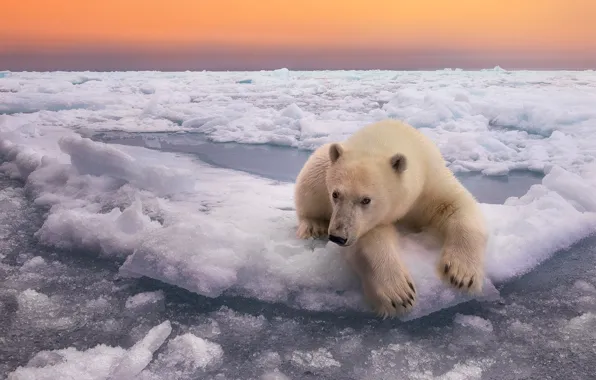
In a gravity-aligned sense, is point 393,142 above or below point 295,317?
above

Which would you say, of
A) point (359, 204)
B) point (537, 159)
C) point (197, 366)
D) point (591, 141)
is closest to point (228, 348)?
point (197, 366)

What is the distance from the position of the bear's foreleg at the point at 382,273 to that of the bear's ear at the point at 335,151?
41 centimetres

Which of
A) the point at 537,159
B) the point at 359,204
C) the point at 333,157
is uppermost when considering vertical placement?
the point at 333,157

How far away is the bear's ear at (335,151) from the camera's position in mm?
2355

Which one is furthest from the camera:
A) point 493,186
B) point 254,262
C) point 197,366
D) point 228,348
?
point 493,186

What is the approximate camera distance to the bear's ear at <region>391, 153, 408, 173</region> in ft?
7.43

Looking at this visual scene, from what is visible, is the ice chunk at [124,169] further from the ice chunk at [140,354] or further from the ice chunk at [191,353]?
the ice chunk at [191,353]

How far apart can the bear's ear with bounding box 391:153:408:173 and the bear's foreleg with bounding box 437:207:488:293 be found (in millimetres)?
417

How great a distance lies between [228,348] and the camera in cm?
181

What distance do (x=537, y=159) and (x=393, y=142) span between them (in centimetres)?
470

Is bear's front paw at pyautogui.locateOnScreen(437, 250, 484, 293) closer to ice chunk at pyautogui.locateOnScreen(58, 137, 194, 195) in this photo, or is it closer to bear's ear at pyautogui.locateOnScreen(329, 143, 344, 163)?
bear's ear at pyautogui.locateOnScreen(329, 143, 344, 163)

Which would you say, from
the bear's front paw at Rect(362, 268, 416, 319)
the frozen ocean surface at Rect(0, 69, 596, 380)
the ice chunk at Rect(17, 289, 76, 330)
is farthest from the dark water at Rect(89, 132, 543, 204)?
the ice chunk at Rect(17, 289, 76, 330)

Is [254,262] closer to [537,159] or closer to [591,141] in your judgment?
[537,159]

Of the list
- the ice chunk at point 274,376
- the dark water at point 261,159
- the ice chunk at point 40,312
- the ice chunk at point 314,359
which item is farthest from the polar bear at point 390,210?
the dark water at point 261,159
